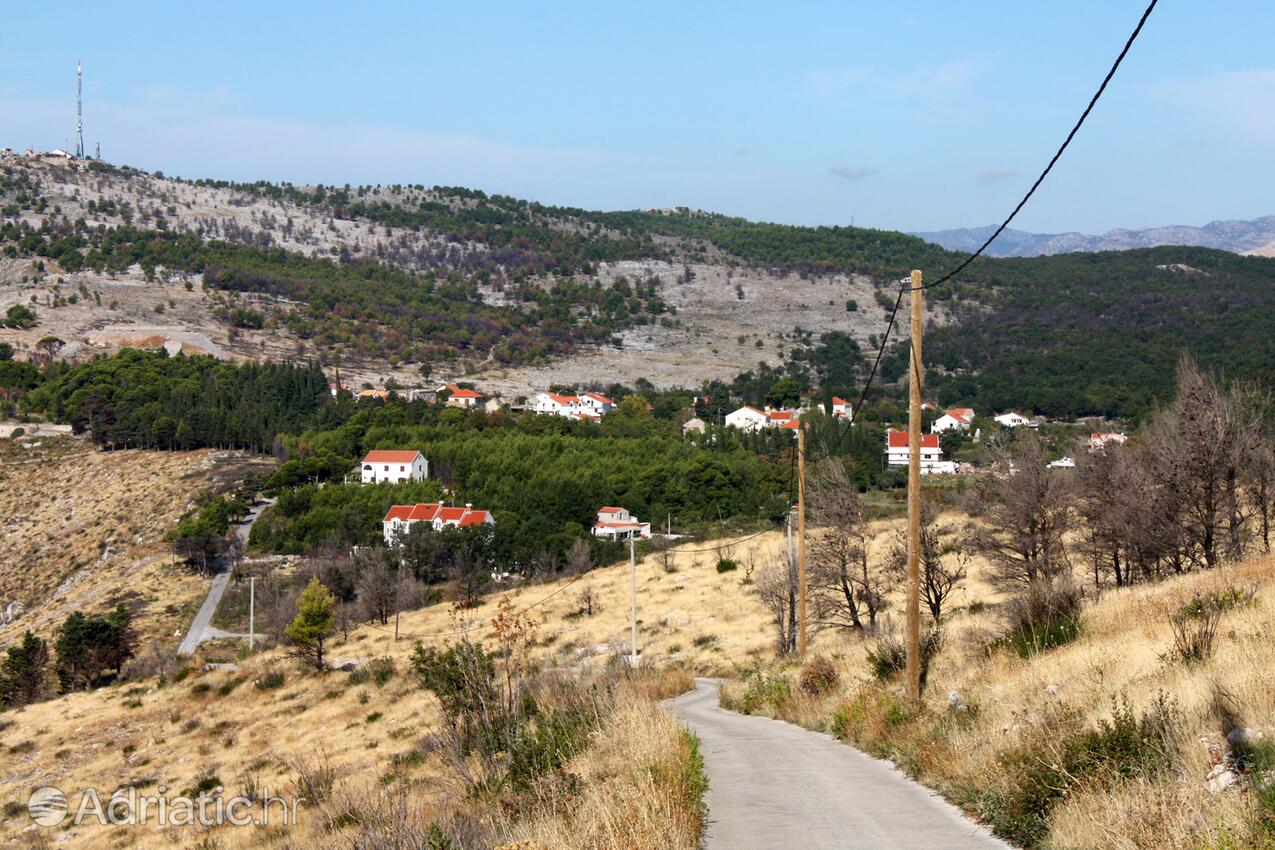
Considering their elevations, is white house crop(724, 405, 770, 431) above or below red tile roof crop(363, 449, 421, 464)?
above

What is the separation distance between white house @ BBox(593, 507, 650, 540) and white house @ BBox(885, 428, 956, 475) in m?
21.0

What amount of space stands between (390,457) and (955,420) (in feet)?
184

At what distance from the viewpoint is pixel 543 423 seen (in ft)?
341

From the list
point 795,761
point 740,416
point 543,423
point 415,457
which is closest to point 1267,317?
point 740,416

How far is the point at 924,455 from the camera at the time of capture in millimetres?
92438

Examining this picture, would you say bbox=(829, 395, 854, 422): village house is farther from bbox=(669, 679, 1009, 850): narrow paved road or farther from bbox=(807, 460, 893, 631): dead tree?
bbox=(669, 679, 1009, 850): narrow paved road

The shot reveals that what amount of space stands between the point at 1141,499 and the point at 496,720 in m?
17.4

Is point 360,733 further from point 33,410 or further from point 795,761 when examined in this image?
point 33,410

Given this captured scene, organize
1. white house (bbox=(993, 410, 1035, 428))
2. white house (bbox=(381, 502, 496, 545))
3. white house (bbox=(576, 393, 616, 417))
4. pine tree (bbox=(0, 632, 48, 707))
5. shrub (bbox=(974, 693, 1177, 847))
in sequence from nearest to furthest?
shrub (bbox=(974, 693, 1177, 847)) < pine tree (bbox=(0, 632, 48, 707)) < white house (bbox=(381, 502, 496, 545)) < white house (bbox=(993, 410, 1035, 428)) < white house (bbox=(576, 393, 616, 417))

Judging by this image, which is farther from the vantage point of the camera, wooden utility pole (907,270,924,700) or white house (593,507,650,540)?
white house (593,507,650,540)

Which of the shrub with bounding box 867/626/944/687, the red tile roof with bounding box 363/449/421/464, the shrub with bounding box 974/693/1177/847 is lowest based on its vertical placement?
the red tile roof with bounding box 363/449/421/464

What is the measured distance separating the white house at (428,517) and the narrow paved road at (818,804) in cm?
5954

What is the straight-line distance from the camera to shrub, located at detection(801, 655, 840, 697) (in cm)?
1677

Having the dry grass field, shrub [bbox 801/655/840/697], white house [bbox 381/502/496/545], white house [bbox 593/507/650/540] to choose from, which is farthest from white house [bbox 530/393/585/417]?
shrub [bbox 801/655/840/697]
